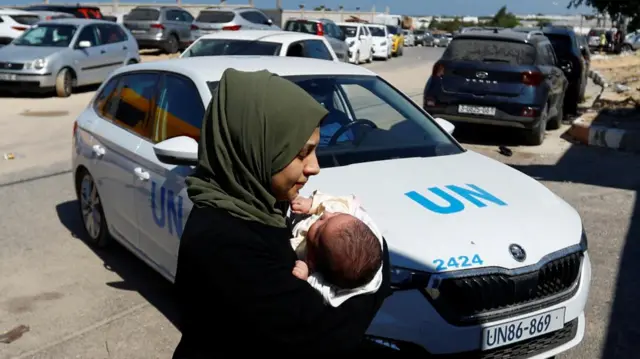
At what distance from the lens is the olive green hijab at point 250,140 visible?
167 centimetres

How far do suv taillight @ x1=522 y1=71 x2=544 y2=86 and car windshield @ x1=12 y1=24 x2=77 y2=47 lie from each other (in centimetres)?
1041

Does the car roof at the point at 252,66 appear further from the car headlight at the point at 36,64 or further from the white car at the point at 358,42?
the white car at the point at 358,42

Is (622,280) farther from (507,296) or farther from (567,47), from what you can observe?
(567,47)

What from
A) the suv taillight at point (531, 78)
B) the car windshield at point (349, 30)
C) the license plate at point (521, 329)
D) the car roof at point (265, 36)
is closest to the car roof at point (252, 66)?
the license plate at point (521, 329)

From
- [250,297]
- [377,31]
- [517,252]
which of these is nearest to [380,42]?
[377,31]

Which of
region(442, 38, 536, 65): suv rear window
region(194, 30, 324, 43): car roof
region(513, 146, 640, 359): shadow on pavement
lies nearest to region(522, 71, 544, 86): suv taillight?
region(442, 38, 536, 65): suv rear window

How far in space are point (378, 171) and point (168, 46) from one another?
24.2 metres

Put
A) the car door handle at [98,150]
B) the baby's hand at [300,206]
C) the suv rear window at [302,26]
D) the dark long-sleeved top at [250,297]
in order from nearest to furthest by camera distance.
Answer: the dark long-sleeved top at [250,297], the baby's hand at [300,206], the car door handle at [98,150], the suv rear window at [302,26]

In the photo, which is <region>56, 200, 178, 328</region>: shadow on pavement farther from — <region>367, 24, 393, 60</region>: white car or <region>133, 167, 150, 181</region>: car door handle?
<region>367, 24, 393, 60</region>: white car

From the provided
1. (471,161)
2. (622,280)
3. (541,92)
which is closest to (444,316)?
(471,161)

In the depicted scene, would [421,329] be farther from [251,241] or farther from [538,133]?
[538,133]

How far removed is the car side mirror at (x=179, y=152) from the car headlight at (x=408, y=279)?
1348 mm

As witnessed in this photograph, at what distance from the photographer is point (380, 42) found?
1329 inches

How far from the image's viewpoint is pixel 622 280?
18.3ft
